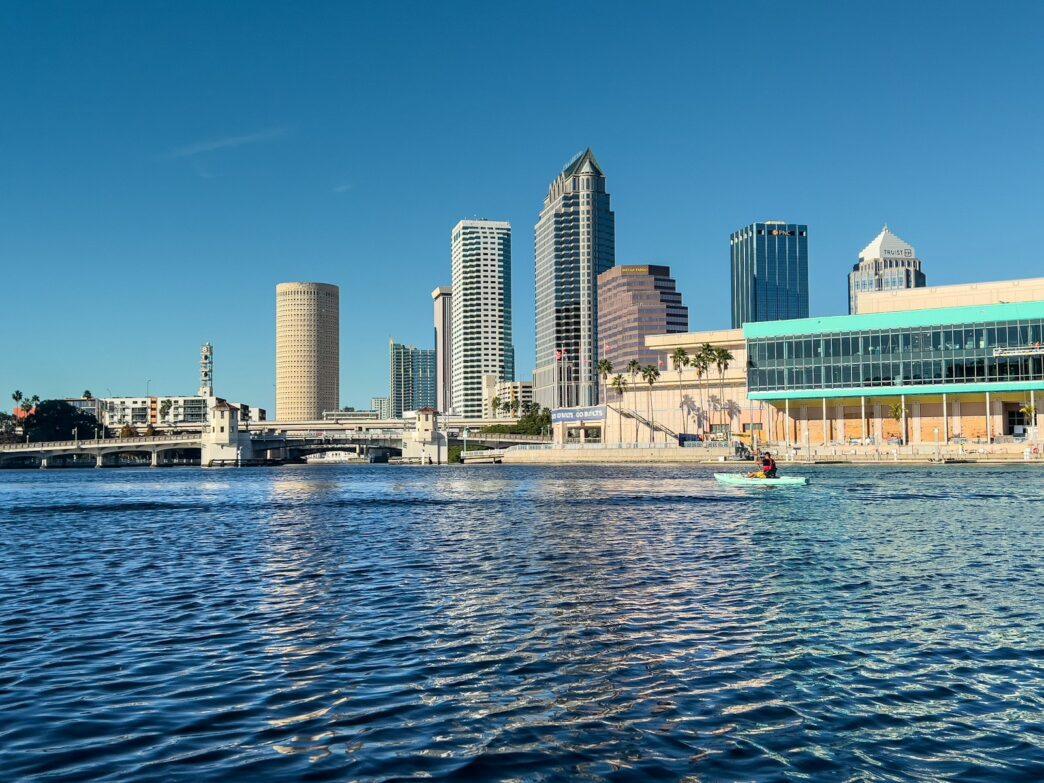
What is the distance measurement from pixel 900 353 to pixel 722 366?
116 feet

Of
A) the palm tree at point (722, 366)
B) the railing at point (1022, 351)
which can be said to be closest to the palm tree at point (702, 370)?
the palm tree at point (722, 366)

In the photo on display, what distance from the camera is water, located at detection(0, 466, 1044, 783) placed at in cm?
1305

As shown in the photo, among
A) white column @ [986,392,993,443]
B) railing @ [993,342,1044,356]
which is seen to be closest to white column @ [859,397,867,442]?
white column @ [986,392,993,443]

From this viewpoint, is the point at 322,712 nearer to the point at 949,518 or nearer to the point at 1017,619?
the point at 1017,619

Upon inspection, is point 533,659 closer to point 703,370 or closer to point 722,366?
point 722,366

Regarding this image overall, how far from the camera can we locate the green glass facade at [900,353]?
478 ft

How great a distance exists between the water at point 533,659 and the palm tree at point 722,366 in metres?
138

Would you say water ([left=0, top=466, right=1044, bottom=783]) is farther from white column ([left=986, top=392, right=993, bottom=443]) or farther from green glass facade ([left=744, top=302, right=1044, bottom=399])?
green glass facade ([left=744, top=302, right=1044, bottom=399])

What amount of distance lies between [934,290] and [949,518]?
409 feet

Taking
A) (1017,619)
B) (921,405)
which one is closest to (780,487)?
(1017,619)

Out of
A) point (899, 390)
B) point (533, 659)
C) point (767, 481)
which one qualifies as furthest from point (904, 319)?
point (533, 659)

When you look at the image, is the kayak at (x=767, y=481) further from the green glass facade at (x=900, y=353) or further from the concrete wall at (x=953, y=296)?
the concrete wall at (x=953, y=296)

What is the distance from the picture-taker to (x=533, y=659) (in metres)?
18.6

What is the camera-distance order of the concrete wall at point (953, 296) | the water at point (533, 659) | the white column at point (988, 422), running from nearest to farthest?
the water at point (533, 659) < the white column at point (988, 422) < the concrete wall at point (953, 296)
